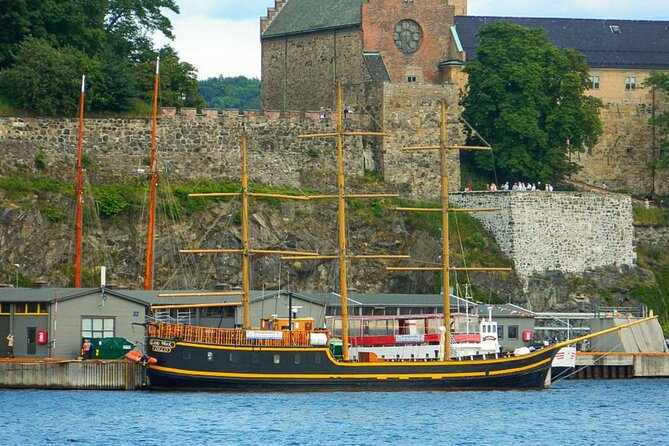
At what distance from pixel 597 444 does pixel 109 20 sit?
49.5m

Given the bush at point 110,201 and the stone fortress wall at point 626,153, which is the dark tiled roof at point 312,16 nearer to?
the stone fortress wall at point 626,153

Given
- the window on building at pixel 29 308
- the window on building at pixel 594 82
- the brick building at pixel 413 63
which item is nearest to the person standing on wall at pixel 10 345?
the window on building at pixel 29 308

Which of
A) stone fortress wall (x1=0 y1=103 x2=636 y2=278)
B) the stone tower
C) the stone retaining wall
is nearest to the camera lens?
stone fortress wall (x1=0 y1=103 x2=636 y2=278)

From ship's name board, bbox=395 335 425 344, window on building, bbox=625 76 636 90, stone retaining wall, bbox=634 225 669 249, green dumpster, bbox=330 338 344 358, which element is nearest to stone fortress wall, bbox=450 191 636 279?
stone retaining wall, bbox=634 225 669 249

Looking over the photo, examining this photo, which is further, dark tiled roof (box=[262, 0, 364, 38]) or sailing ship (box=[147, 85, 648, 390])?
dark tiled roof (box=[262, 0, 364, 38])

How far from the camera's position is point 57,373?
92.2 meters

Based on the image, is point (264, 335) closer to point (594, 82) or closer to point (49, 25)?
Result: point (49, 25)

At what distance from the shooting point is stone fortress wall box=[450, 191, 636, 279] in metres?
115

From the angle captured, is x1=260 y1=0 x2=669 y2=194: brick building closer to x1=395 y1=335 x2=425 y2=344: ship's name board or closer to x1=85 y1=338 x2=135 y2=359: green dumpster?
x1=395 y1=335 x2=425 y2=344: ship's name board

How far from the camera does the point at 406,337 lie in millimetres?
97188

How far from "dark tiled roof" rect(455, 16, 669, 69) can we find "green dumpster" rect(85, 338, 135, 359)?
41.8m

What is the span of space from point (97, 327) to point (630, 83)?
47732mm

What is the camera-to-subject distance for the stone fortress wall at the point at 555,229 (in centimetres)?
11494

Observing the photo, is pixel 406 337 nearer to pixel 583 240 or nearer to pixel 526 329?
pixel 526 329
